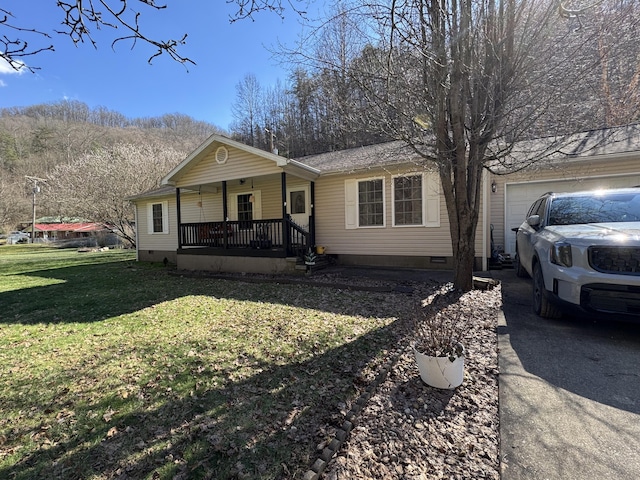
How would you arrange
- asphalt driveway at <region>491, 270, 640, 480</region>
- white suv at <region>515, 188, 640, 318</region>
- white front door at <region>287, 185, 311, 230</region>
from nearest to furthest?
asphalt driveway at <region>491, 270, 640, 480</region> → white suv at <region>515, 188, 640, 318</region> → white front door at <region>287, 185, 311, 230</region>

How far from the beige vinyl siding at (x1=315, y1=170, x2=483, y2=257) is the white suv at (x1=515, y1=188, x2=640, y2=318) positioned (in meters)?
3.38

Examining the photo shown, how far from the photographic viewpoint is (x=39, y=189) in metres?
30.8

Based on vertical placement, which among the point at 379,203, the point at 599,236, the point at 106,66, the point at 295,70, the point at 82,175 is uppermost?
the point at 82,175

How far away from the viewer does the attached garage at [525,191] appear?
773 centimetres

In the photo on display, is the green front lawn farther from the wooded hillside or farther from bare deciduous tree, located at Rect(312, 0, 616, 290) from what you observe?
the wooded hillside

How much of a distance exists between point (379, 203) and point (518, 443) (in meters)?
7.82

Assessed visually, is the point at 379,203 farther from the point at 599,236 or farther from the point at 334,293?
the point at 599,236

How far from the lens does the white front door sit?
10.8 m

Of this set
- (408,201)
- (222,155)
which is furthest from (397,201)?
(222,155)

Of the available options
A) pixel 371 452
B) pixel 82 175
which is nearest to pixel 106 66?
pixel 371 452

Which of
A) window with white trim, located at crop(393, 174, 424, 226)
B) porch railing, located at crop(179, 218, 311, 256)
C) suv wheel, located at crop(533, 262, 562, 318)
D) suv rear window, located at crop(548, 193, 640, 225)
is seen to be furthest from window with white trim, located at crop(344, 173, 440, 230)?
suv wheel, located at crop(533, 262, 562, 318)

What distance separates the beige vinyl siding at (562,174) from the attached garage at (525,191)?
2.1 inches

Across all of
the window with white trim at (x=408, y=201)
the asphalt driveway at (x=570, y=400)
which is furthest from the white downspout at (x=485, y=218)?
the asphalt driveway at (x=570, y=400)

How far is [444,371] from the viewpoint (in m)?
2.66
